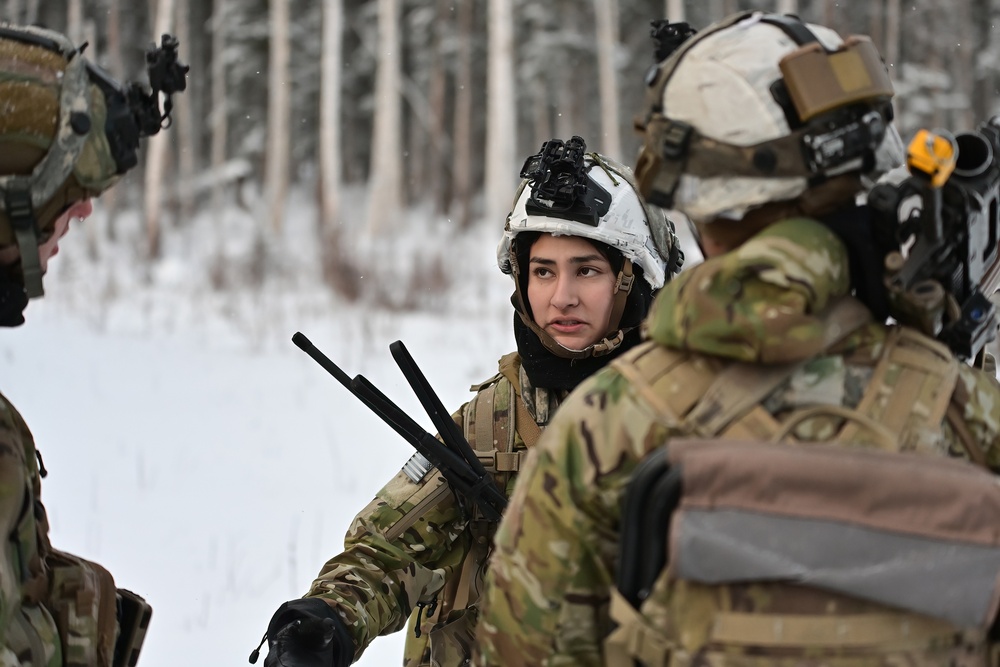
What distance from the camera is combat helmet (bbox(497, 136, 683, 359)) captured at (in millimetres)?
2908

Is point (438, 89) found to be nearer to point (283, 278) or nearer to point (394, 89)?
point (394, 89)

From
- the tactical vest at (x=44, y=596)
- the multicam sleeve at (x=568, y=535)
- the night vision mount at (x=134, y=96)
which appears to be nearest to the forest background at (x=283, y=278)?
the night vision mount at (x=134, y=96)

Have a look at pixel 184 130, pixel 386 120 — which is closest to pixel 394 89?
pixel 386 120

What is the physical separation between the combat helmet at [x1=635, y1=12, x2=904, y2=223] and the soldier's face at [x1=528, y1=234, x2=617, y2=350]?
3.95ft

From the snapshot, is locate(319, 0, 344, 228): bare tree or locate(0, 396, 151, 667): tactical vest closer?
locate(0, 396, 151, 667): tactical vest

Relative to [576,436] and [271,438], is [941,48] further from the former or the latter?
[576,436]

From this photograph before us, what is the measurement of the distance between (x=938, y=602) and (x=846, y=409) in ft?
1.00

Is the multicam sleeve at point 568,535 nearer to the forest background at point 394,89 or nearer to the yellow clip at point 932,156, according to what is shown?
the yellow clip at point 932,156

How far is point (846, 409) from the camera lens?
1.49 meters

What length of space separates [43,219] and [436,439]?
3.90 feet

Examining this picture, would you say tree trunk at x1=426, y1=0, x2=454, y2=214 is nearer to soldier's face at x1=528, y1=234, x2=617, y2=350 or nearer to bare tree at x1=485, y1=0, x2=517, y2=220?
bare tree at x1=485, y1=0, x2=517, y2=220

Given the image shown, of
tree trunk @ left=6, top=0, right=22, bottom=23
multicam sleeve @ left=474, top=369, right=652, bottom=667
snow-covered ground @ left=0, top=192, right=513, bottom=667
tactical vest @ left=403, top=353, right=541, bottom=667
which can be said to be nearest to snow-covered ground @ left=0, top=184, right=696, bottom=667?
snow-covered ground @ left=0, top=192, right=513, bottom=667

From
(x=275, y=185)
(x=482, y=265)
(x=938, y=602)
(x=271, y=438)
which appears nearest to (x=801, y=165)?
(x=938, y=602)

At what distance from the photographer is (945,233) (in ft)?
5.16
